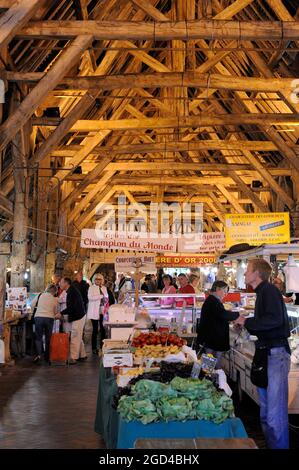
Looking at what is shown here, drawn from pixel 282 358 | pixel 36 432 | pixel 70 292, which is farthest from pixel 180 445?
pixel 70 292

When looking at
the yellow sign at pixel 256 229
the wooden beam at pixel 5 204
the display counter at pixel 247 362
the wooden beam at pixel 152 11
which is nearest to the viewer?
the display counter at pixel 247 362

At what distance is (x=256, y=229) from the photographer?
14594 mm

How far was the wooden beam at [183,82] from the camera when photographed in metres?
11.0

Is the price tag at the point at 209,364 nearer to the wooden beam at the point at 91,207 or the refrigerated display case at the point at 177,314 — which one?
the refrigerated display case at the point at 177,314

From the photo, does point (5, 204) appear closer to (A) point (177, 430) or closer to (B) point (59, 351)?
(B) point (59, 351)

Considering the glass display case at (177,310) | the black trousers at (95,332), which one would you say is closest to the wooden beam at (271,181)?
the black trousers at (95,332)

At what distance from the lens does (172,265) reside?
2278cm

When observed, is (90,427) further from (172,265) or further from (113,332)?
(172,265)

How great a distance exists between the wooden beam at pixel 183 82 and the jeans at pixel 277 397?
719 cm

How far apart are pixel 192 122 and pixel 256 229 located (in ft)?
9.72

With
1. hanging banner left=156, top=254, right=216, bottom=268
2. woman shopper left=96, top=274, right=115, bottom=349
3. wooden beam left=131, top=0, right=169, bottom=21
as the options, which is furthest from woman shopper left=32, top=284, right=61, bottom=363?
hanging banner left=156, top=254, right=216, bottom=268

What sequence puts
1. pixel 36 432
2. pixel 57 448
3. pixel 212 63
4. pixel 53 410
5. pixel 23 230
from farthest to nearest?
pixel 23 230
pixel 212 63
pixel 53 410
pixel 36 432
pixel 57 448

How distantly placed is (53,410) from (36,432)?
0.98 metres

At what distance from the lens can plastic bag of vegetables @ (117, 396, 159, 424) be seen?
12.1 feet
